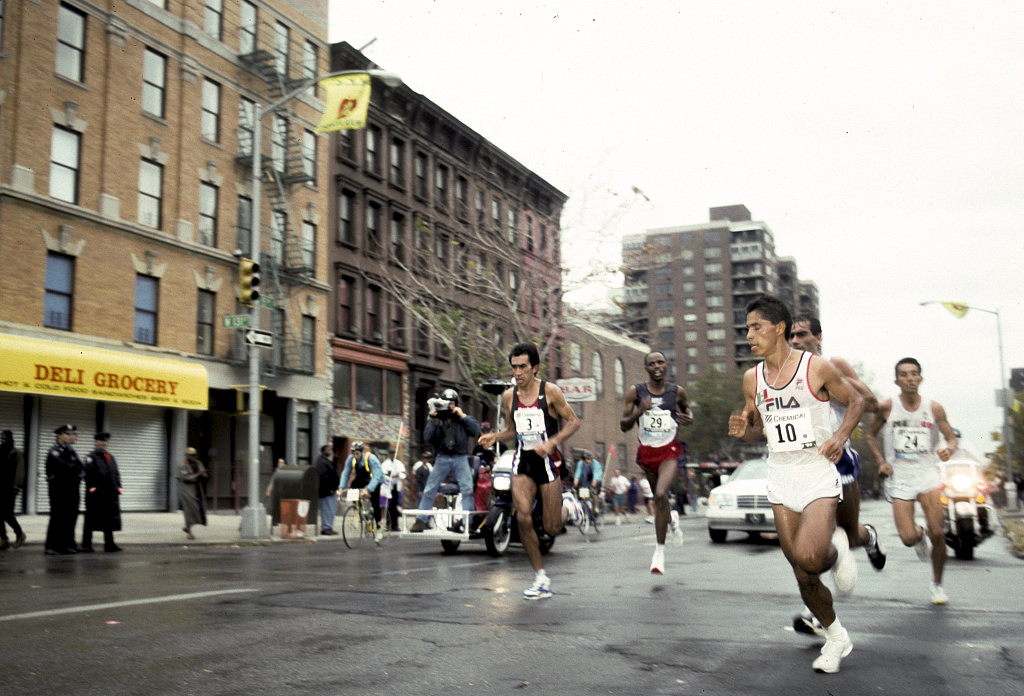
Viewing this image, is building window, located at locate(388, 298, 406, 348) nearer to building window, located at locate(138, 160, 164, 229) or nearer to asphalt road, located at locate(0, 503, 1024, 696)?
building window, located at locate(138, 160, 164, 229)

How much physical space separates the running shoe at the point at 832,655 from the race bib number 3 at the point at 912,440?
3.62 metres

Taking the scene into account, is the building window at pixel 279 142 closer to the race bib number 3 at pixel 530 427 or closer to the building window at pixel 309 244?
the building window at pixel 309 244

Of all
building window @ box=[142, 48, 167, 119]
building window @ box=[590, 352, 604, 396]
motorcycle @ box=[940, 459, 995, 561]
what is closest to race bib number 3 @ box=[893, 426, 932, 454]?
motorcycle @ box=[940, 459, 995, 561]

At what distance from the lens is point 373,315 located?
36.5 m

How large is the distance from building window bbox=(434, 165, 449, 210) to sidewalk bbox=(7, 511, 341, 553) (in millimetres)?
20085

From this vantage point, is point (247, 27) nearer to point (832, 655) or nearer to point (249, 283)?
point (249, 283)

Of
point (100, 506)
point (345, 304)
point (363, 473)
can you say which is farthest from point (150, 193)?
point (363, 473)

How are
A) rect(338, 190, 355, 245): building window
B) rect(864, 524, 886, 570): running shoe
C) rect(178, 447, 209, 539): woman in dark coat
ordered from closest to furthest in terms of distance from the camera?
rect(864, 524, 886, 570): running shoe
rect(178, 447, 209, 539): woman in dark coat
rect(338, 190, 355, 245): building window

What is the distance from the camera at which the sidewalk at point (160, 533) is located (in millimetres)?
17094

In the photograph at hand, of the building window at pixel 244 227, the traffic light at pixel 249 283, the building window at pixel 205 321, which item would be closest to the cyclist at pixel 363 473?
the traffic light at pixel 249 283

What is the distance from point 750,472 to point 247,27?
21950 millimetres

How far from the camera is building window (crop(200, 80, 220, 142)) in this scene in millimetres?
28047

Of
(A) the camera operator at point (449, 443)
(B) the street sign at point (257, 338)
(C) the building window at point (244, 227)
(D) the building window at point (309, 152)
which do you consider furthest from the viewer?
(D) the building window at point (309, 152)

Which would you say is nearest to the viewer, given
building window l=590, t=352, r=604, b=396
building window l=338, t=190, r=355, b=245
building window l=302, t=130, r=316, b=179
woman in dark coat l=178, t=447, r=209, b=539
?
woman in dark coat l=178, t=447, r=209, b=539
